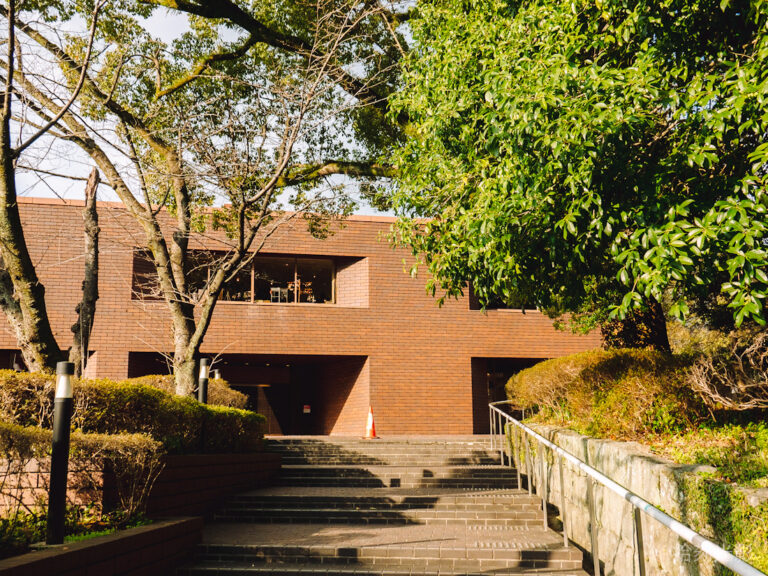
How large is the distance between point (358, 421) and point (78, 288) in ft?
28.5

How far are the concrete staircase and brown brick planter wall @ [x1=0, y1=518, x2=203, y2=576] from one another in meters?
0.26

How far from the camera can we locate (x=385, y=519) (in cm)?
876

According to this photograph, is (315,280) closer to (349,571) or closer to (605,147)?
(349,571)

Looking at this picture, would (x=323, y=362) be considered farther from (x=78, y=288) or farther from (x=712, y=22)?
(x=712, y=22)

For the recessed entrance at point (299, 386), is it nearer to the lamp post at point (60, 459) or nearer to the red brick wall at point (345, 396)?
the red brick wall at point (345, 396)

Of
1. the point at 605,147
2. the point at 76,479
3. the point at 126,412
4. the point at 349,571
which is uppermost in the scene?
the point at 605,147

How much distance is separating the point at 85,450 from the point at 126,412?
1.10 m

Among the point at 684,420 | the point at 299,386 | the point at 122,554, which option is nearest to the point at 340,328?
the point at 299,386

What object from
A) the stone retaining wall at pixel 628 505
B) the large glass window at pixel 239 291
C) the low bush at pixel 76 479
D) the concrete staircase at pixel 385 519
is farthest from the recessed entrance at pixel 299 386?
the low bush at pixel 76 479

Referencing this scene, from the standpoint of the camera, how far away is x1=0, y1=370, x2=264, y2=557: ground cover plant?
17.0ft

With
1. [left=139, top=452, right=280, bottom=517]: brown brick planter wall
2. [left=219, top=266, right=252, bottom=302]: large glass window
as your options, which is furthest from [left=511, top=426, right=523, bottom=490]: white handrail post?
[left=219, top=266, right=252, bottom=302]: large glass window

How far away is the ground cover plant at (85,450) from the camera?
519 centimetres

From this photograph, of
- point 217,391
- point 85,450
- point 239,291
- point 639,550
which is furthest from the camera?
point 239,291

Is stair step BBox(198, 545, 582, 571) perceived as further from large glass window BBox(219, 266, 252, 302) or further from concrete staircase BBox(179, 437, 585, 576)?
large glass window BBox(219, 266, 252, 302)
